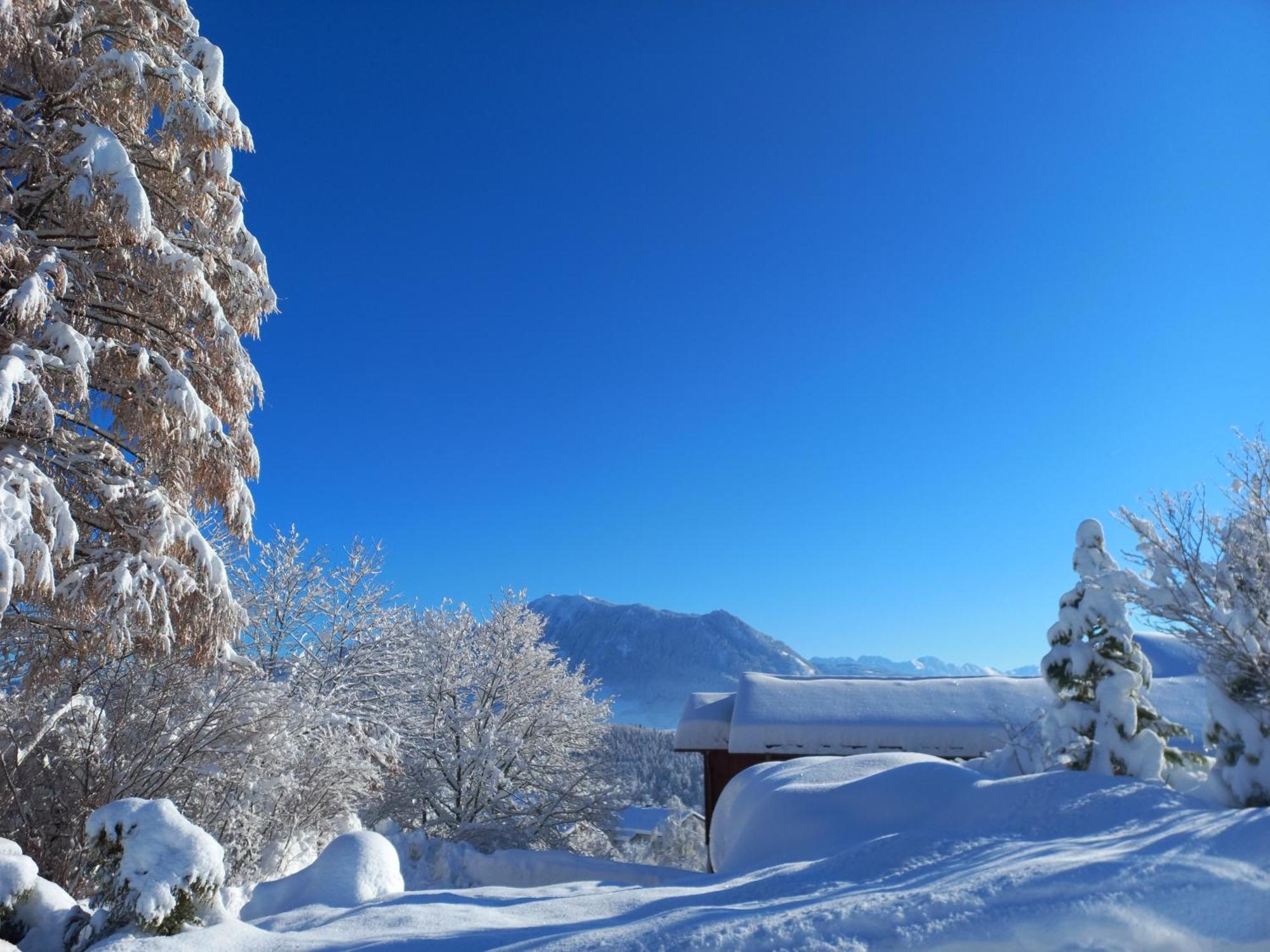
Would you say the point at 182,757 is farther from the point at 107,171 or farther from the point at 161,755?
the point at 107,171

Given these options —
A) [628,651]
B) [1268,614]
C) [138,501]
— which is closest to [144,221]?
[138,501]

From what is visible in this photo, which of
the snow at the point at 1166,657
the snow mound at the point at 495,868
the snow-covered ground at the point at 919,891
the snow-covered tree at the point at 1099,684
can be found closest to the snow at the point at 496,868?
the snow mound at the point at 495,868

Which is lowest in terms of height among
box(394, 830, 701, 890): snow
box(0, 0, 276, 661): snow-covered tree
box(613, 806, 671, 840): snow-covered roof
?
box(613, 806, 671, 840): snow-covered roof

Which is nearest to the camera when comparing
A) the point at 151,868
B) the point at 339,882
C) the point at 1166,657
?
Result: the point at 151,868

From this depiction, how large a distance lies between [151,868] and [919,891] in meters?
4.12

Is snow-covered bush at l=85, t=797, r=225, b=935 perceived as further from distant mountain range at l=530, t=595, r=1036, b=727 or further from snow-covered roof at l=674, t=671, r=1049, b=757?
distant mountain range at l=530, t=595, r=1036, b=727

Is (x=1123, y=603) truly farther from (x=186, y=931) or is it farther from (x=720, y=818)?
(x=186, y=931)

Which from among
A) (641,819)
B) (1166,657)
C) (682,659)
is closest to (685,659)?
(682,659)

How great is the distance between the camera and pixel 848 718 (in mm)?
16344

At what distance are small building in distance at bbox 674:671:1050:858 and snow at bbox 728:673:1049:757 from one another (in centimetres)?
2

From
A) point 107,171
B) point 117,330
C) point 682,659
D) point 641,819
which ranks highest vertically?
point 682,659

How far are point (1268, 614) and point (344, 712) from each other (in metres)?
15.7

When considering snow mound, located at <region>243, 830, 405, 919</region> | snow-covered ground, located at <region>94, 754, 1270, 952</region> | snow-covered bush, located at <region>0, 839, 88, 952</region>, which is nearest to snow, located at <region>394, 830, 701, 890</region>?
snow-covered ground, located at <region>94, 754, 1270, 952</region>

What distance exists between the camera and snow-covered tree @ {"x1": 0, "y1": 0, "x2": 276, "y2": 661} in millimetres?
6465
